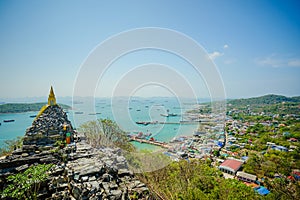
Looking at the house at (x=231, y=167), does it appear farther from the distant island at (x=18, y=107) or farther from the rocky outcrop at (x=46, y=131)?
the distant island at (x=18, y=107)

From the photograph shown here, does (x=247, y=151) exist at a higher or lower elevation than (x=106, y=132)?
lower

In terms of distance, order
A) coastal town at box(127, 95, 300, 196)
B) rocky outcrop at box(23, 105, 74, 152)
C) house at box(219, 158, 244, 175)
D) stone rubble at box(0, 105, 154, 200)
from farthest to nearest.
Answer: house at box(219, 158, 244, 175) < coastal town at box(127, 95, 300, 196) < rocky outcrop at box(23, 105, 74, 152) < stone rubble at box(0, 105, 154, 200)

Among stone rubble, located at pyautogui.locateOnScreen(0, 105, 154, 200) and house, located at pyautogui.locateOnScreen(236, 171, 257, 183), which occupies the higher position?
stone rubble, located at pyautogui.locateOnScreen(0, 105, 154, 200)

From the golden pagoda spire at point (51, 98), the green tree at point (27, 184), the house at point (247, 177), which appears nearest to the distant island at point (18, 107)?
the golden pagoda spire at point (51, 98)

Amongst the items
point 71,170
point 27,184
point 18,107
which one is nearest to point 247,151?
point 71,170

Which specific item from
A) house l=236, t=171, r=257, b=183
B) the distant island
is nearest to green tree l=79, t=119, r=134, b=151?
house l=236, t=171, r=257, b=183

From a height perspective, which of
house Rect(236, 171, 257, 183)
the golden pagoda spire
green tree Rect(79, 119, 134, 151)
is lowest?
house Rect(236, 171, 257, 183)

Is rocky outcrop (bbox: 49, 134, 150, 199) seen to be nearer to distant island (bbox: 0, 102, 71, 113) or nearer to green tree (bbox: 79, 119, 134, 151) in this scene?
green tree (bbox: 79, 119, 134, 151)

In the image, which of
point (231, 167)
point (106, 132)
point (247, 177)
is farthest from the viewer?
point (231, 167)

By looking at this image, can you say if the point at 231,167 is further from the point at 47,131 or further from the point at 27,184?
the point at 27,184
